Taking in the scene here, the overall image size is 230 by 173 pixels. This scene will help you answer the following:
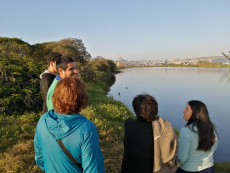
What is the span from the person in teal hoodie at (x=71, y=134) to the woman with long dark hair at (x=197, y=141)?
1.01 meters

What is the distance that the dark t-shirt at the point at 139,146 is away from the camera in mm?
1437

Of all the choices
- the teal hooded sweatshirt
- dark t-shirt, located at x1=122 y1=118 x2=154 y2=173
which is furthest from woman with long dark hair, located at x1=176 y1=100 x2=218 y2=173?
the teal hooded sweatshirt

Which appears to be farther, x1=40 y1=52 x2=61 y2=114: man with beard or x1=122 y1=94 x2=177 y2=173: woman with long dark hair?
x1=40 y1=52 x2=61 y2=114: man with beard

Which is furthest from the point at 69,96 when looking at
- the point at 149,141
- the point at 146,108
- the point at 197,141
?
the point at 197,141

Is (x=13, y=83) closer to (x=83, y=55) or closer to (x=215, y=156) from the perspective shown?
(x=215, y=156)

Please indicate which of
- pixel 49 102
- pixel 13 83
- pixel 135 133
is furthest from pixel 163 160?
pixel 13 83

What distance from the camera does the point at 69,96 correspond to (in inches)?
41.7

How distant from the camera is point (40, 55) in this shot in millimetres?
13070

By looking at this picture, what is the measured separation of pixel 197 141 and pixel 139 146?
0.66 m

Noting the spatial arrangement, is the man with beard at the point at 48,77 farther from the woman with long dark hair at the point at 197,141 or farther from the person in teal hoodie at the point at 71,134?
the woman with long dark hair at the point at 197,141

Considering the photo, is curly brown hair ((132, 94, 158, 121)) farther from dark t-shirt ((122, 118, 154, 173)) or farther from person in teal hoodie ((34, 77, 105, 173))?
person in teal hoodie ((34, 77, 105, 173))

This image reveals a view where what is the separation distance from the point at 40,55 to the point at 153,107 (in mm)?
13563

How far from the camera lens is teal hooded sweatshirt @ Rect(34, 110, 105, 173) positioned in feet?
3.34

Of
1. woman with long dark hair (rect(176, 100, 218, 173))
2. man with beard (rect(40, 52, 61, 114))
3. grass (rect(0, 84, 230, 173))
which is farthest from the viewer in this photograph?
grass (rect(0, 84, 230, 173))
